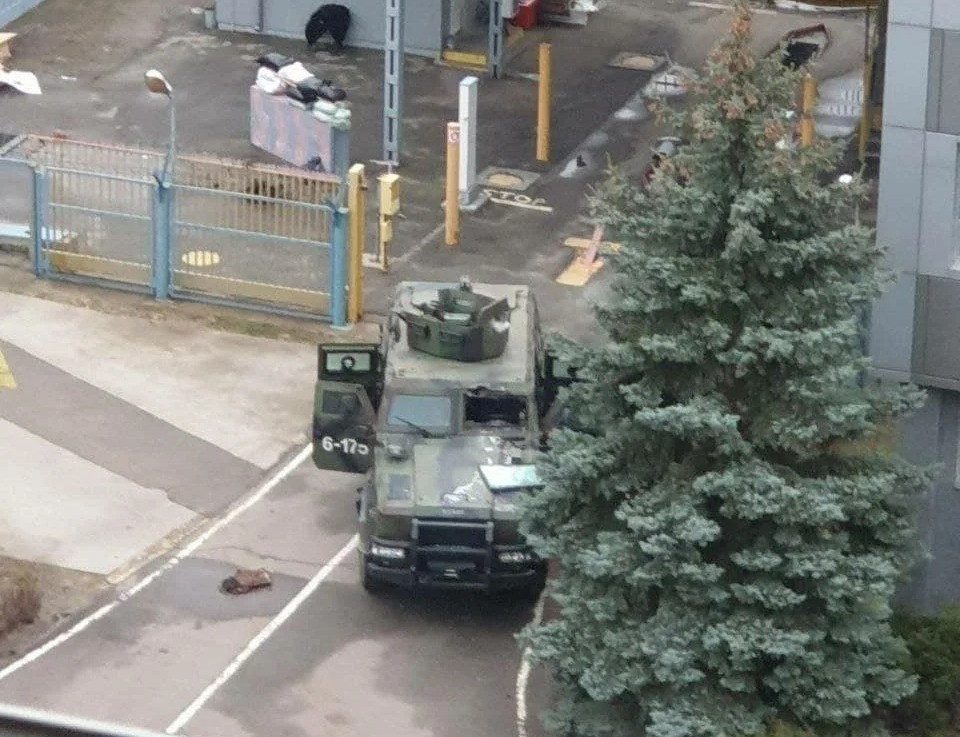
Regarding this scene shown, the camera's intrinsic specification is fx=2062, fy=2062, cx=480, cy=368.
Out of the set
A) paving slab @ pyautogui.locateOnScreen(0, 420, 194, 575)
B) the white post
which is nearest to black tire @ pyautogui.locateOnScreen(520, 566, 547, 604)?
paving slab @ pyautogui.locateOnScreen(0, 420, 194, 575)

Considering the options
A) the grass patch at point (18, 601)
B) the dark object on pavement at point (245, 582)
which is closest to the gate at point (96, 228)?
the dark object on pavement at point (245, 582)

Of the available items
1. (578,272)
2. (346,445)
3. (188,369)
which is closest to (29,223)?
(188,369)

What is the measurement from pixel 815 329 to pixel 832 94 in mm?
18131

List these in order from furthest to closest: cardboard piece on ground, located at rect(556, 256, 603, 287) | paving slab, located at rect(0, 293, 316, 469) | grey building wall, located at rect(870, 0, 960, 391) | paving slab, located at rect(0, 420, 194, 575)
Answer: cardboard piece on ground, located at rect(556, 256, 603, 287)
paving slab, located at rect(0, 293, 316, 469)
paving slab, located at rect(0, 420, 194, 575)
grey building wall, located at rect(870, 0, 960, 391)

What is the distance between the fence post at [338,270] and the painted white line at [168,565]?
117 inches

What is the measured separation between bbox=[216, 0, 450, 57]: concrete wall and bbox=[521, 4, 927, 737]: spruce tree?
718 inches

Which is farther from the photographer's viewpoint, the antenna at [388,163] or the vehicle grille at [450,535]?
the antenna at [388,163]

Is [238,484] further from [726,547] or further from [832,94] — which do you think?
[832,94]

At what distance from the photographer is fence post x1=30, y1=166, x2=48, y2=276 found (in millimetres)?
24344

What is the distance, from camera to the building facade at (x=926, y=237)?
634 inches

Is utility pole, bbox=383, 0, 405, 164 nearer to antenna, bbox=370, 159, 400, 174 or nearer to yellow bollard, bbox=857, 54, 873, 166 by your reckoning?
antenna, bbox=370, 159, 400, 174

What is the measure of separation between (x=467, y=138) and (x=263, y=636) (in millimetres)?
10585

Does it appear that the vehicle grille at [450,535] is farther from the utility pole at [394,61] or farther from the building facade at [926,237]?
the utility pole at [394,61]

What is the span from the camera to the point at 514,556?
17234 millimetres
